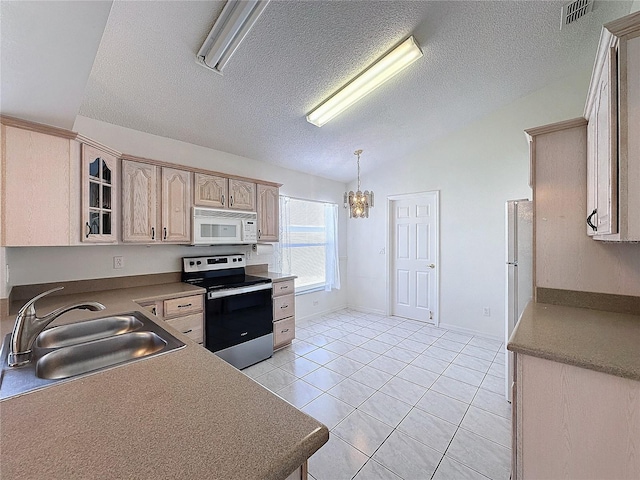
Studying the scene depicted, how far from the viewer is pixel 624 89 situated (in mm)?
1086

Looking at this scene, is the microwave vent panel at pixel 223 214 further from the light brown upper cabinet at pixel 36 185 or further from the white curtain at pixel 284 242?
the light brown upper cabinet at pixel 36 185

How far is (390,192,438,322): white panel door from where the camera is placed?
14.0 feet

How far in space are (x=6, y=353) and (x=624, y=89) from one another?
2706 millimetres

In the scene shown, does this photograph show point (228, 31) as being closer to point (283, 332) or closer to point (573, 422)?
point (573, 422)

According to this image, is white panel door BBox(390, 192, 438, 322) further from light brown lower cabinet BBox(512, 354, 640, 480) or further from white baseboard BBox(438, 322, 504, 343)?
light brown lower cabinet BBox(512, 354, 640, 480)

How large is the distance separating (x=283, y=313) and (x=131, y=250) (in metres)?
1.74

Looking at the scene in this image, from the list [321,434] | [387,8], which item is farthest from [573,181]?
[321,434]

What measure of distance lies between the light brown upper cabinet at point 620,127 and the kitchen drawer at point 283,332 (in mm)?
2900

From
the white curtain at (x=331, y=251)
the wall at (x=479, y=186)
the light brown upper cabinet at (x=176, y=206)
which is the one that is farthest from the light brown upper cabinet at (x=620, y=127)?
the white curtain at (x=331, y=251)

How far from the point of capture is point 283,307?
3.33 metres

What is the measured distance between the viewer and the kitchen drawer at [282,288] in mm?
3262

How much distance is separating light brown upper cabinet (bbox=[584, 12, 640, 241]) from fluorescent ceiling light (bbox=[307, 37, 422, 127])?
1.29 meters

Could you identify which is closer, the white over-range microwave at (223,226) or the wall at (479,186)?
the white over-range microwave at (223,226)

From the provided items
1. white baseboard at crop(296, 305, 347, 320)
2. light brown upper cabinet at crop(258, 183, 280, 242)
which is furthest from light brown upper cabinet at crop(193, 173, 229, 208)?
white baseboard at crop(296, 305, 347, 320)
